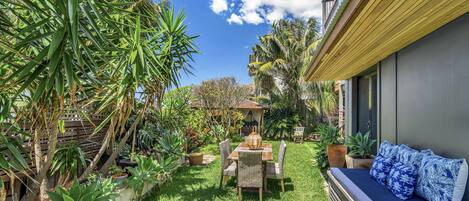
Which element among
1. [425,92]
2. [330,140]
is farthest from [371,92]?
[425,92]

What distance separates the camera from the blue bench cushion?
3473 millimetres

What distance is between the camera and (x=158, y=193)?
6.02m

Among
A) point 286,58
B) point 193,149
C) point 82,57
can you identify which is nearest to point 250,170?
point 82,57

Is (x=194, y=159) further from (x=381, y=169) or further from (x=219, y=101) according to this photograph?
(x=219, y=101)

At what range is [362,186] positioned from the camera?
4.06m

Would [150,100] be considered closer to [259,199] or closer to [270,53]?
[259,199]

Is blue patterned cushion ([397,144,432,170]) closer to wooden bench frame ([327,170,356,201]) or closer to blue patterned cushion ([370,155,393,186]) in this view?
blue patterned cushion ([370,155,393,186])

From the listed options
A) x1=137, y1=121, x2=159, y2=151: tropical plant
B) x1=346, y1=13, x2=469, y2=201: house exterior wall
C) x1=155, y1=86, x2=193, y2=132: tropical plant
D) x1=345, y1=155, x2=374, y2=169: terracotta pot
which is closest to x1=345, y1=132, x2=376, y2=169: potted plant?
x1=345, y1=155, x2=374, y2=169: terracotta pot

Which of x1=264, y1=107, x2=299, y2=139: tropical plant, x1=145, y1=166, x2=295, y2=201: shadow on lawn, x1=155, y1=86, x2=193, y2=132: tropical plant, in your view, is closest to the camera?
x1=145, y1=166, x2=295, y2=201: shadow on lawn

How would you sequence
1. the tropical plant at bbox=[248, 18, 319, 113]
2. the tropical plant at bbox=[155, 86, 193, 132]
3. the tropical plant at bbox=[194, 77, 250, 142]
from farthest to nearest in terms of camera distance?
1. the tropical plant at bbox=[248, 18, 319, 113]
2. the tropical plant at bbox=[194, 77, 250, 142]
3. the tropical plant at bbox=[155, 86, 193, 132]

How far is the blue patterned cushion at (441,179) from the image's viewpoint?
289cm

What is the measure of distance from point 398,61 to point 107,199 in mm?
5259

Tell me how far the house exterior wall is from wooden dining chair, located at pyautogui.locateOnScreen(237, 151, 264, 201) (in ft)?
8.42

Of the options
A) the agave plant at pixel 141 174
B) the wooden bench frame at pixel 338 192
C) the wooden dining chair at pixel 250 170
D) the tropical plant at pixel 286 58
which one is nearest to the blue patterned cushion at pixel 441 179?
the wooden bench frame at pixel 338 192
